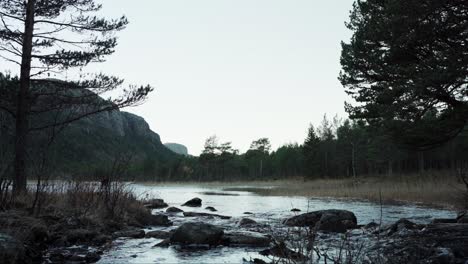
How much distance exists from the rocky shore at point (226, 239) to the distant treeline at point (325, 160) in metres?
11.0

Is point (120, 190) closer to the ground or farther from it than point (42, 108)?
closer to the ground

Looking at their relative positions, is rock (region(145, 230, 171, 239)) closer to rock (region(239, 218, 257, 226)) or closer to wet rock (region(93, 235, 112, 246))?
wet rock (region(93, 235, 112, 246))

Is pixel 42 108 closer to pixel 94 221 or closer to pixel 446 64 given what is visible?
pixel 94 221

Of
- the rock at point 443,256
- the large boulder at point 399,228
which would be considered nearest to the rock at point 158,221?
the large boulder at point 399,228

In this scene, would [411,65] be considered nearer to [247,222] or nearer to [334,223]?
[334,223]

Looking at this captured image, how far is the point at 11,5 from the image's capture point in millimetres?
12961

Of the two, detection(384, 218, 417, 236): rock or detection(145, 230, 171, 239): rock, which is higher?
detection(384, 218, 417, 236): rock

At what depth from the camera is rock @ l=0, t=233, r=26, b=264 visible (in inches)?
197

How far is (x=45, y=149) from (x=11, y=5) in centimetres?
758

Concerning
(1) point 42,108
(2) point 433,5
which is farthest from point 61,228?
(2) point 433,5

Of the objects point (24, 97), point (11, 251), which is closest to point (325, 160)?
point (24, 97)

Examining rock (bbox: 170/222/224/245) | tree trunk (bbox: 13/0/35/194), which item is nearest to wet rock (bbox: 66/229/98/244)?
rock (bbox: 170/222/224/245)

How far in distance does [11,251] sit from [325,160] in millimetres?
73116

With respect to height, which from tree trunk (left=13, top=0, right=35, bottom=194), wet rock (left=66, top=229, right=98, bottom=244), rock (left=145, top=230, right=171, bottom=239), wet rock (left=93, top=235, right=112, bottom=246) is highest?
tree trunk (left=13, top=0, right=35, bottom=194)
